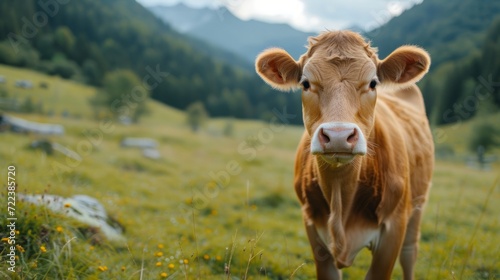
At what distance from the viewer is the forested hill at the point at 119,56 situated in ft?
279

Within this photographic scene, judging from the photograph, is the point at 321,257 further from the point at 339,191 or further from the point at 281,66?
the point at 281,66

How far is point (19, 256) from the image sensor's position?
3.48 m

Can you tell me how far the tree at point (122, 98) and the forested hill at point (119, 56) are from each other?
87.8 feet

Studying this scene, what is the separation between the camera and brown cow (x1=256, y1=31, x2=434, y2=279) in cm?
327

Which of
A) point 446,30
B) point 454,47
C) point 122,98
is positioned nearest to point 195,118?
point 122,98

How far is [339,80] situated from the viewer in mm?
3273

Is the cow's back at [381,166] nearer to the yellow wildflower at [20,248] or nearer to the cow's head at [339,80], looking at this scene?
the cow's head at [339,80]

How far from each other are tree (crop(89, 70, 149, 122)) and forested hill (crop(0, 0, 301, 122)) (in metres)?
26.8

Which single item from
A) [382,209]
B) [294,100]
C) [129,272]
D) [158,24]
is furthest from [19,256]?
[158,24]

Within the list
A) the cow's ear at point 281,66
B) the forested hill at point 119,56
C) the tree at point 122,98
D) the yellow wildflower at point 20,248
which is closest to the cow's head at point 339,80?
the cow's ear at point 281,66

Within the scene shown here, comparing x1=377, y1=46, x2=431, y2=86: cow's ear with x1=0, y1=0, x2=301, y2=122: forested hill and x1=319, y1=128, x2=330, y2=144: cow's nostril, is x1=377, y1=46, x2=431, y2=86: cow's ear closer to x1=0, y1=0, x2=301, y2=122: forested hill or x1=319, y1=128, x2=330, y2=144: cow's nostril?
x1=319, y1=128, x2=330, y2=144: cow's nostril

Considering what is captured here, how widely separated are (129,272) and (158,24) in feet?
592

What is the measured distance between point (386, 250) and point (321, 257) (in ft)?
2.18

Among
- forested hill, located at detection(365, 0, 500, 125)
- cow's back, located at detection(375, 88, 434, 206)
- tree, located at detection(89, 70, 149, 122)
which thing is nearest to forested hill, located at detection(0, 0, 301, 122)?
tree, located at detection(89, 70, 149, 122)
